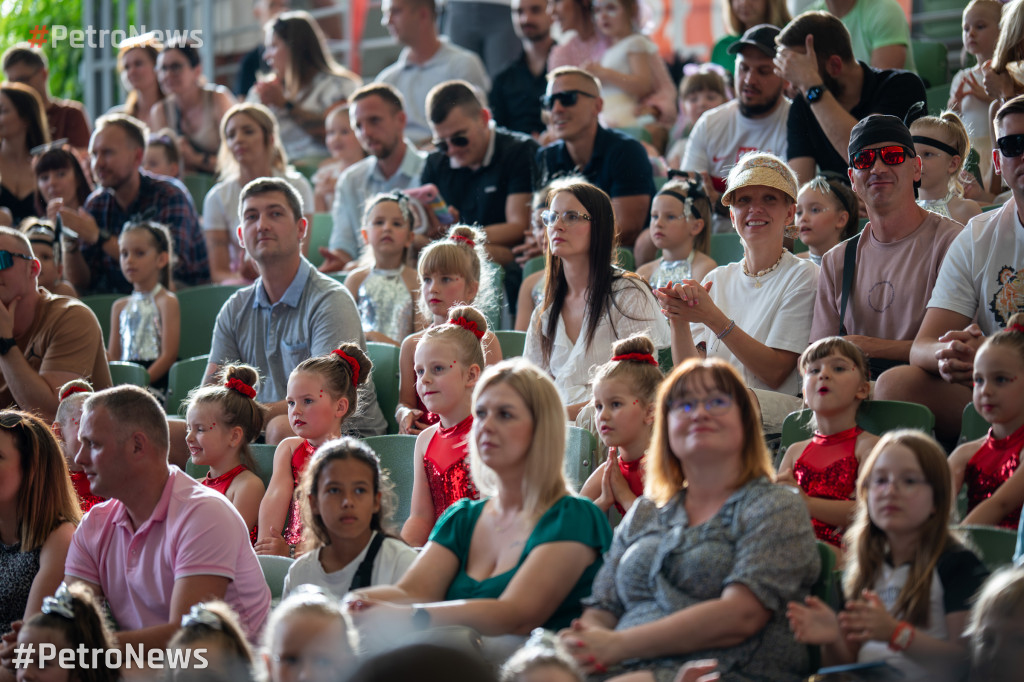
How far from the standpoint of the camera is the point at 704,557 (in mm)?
2113

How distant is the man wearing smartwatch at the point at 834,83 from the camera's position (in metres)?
4.13

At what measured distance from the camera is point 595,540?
231 centimetres

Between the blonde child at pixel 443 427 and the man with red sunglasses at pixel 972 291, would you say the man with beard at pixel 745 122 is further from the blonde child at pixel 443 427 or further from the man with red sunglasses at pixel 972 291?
the blonde child at pixel 443 427

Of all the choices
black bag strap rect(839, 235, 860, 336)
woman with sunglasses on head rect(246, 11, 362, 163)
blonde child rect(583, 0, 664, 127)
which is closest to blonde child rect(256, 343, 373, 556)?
black bag strap rect(839, 235, 860, 336)

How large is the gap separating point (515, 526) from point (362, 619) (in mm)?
365

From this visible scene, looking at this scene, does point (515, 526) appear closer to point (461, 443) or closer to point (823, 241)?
point (461, 443)

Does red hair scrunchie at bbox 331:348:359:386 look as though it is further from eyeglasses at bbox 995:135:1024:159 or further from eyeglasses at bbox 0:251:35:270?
eyeglasses at bbox 995:135:1024:159

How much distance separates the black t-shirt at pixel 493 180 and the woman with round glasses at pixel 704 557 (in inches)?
114

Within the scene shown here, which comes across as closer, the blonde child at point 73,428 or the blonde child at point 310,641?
the blonde child at point 310,641

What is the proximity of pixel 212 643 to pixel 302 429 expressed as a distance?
125 centimetres

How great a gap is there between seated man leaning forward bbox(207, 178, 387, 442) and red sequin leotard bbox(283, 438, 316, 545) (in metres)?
0.55

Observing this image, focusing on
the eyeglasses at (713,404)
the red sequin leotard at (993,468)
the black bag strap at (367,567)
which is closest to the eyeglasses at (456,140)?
the black bag strap at (367,567)

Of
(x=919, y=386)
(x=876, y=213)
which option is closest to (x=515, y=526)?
(x=919, y=386)

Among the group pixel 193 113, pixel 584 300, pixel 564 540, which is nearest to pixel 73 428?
pixel 584 300
